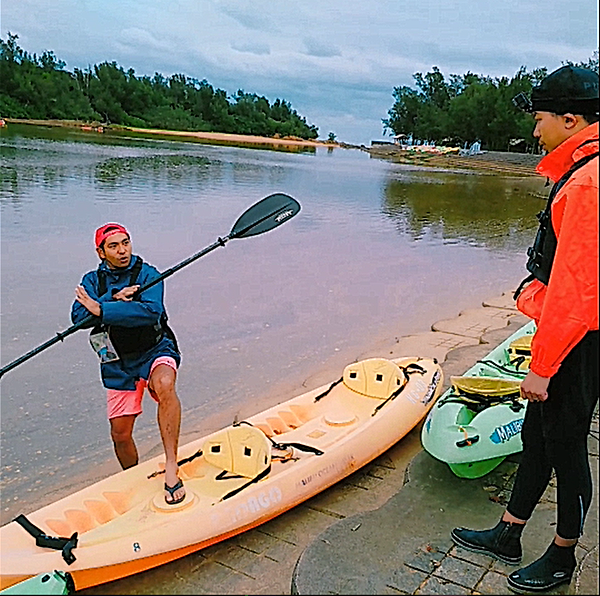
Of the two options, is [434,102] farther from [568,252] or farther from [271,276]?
[568,252]

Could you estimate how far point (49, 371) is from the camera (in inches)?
207

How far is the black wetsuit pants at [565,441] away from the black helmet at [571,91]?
2.27ft

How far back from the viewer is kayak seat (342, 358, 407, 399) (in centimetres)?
423

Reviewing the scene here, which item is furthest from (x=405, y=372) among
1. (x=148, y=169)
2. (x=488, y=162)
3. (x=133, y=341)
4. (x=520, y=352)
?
(x=488, y=162)

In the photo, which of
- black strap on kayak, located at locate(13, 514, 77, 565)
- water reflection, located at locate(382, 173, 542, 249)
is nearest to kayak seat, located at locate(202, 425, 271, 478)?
black strap on kayak, located at locate(13, 514, 77, 565)

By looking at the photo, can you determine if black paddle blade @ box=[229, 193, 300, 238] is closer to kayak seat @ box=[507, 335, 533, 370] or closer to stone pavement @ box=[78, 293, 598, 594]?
stone pavement @ box=[78, 293, 598, 594]

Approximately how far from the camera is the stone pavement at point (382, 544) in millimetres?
2027

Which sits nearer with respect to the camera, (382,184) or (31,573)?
(31,573)

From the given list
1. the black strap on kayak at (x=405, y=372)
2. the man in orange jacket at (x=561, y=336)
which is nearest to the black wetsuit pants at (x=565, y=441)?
the man in orange jacket at (x=561, y=336)

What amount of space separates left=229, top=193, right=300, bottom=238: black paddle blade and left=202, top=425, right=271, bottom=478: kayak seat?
1.02 meters

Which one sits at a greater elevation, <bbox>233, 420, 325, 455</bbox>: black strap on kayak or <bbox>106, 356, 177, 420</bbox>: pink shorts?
<bbox>106, 356, 177, 420</bbox>: pink shorts

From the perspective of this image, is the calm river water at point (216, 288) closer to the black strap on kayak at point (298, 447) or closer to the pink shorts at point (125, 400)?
the pink shorts at point (125, 400)

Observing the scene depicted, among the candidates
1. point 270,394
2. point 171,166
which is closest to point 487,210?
point 171,166

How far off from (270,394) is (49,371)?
1701 millimetres
